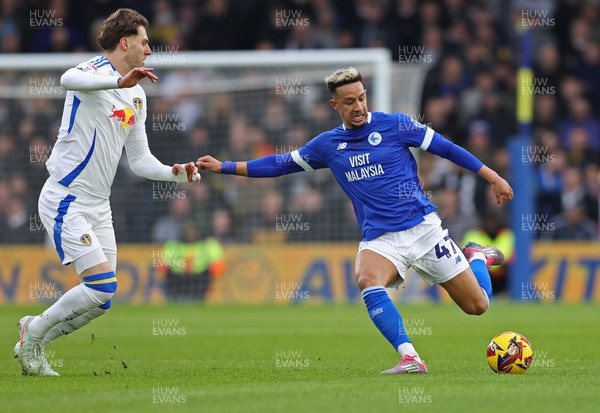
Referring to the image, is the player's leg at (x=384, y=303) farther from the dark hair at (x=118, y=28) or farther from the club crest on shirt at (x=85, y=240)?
the dark hair at (x=118, y=28)

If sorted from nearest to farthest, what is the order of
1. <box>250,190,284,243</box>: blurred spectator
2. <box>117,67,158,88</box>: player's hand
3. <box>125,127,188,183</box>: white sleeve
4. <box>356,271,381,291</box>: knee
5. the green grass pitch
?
the green grass pitch
<box>117,67,158,88</box>: player's hand
<box>356,271,381,291</box>: knee
<box>125,127,188,183</box>: white sleeve
<box>250,190,284,243</box>: blurred spectator

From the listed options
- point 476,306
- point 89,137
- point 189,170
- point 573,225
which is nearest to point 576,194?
point 573,225

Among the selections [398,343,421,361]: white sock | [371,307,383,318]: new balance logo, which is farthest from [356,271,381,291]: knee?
[398,343,421,361]: white sock

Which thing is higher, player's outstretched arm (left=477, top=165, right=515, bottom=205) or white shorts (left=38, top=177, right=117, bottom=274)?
player's outstretched arm (left=477, top=165, right=515, bottom=205)

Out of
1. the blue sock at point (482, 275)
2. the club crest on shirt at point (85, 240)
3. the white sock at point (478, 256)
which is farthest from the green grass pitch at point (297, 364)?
the club crest on shirt at point (85, 240)

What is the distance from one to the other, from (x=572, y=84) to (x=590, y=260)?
4.01 m

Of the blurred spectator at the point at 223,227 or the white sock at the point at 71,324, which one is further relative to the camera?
the blurred spectator at the point at 223,227

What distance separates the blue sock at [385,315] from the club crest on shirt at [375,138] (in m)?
1.21

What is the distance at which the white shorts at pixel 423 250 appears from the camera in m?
9.19

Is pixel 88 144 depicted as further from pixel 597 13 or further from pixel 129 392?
pixel 597 13

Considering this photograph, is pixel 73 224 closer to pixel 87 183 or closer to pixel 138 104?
pixel 87 183

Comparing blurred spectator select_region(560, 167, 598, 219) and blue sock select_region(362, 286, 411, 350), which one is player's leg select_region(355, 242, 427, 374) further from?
blurred spectator select_region(560, 167, 598, 219)

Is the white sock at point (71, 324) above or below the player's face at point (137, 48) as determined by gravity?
below

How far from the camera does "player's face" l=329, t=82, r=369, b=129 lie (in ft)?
29.9
